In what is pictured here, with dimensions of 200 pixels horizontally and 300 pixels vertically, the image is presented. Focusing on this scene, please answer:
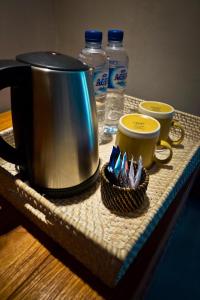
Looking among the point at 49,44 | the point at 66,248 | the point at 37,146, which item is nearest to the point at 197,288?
the point at 66,248

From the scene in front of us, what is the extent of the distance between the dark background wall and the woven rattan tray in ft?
1.07

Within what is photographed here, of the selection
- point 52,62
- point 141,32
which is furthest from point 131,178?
point 141,32

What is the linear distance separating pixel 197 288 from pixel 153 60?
80 cm

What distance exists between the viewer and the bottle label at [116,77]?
0.61 metres

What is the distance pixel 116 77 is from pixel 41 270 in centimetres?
48

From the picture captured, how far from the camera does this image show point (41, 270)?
38 cm

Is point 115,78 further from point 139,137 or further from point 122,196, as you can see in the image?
point 122,196

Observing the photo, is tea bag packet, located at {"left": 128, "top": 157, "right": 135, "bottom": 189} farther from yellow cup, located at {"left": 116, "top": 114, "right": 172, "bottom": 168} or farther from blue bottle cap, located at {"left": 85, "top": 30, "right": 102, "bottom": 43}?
blue bottle cap, located at {"left": 85, "top": 30, "right": 102, "bottom": 43}

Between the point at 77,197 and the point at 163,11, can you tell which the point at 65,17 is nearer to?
the point at 163,11

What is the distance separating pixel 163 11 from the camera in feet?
2.25

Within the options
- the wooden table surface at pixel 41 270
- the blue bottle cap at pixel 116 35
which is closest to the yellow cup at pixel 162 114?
the blue bottle cap at pixel 116 35

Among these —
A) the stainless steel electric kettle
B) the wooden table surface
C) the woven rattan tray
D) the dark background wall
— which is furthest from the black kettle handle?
the dark background wall

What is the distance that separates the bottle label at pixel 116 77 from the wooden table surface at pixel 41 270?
40 centimetres

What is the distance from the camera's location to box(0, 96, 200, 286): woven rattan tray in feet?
1.03
